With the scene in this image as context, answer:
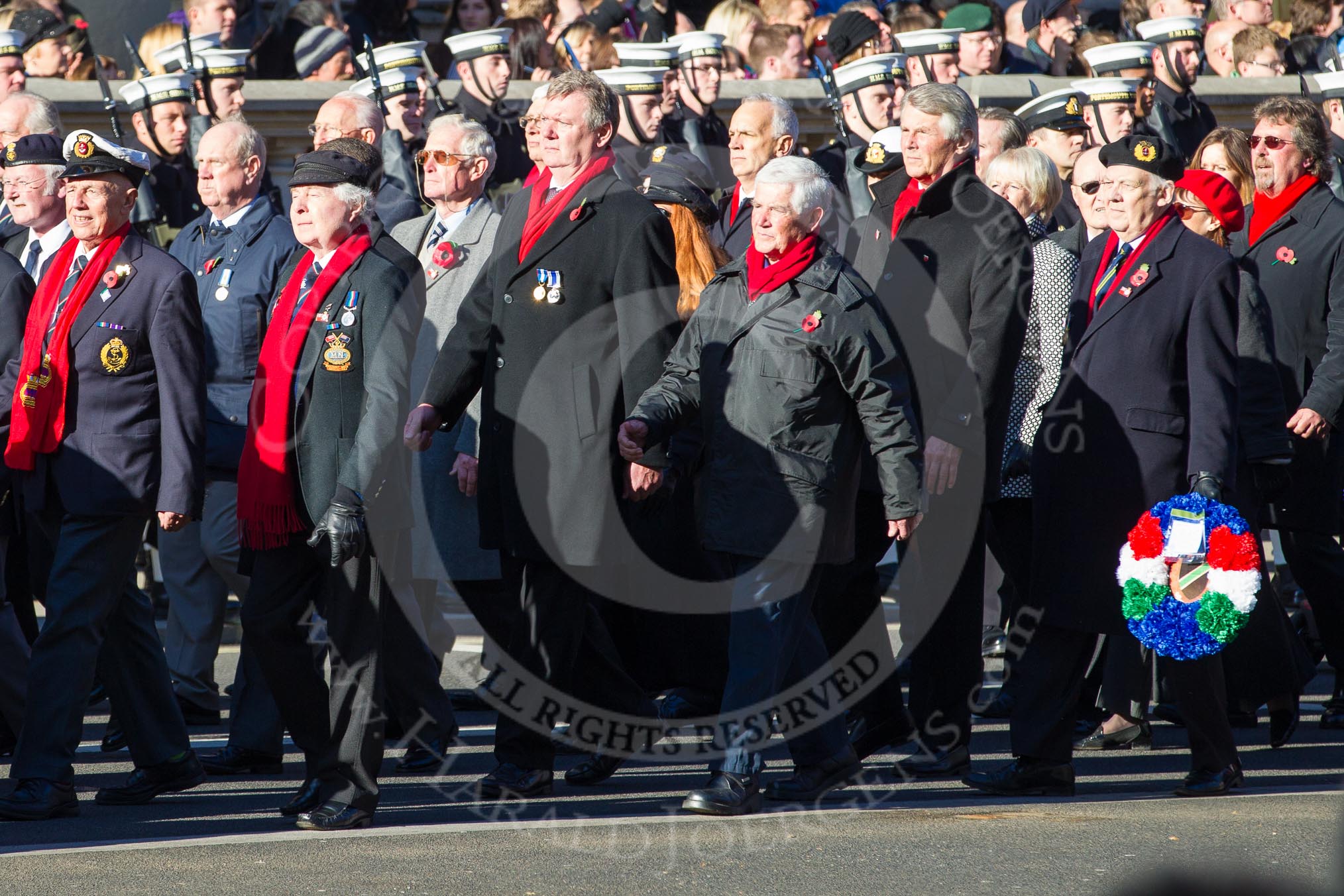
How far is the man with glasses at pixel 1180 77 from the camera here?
11.4 meters

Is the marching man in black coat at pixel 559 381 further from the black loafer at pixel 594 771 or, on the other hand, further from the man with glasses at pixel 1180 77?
the man with glasses at pixel 1180 77

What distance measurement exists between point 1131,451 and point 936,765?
1.16m

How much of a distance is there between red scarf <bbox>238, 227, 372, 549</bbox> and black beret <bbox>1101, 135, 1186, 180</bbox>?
223 cm

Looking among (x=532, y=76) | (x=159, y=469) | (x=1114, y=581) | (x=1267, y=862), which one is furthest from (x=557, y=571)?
(x=532, y=76)

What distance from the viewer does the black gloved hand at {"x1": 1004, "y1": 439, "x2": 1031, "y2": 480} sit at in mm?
6770

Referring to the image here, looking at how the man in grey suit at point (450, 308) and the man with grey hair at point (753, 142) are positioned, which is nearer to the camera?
the man in grey suit at point (450, 308)

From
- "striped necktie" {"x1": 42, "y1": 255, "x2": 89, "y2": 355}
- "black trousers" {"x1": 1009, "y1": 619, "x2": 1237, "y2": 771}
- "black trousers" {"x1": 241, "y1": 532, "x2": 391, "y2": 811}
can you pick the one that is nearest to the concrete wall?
"striped necktie" {"x1": 42, "y1": 255, "x2": 89, "y2": 355}

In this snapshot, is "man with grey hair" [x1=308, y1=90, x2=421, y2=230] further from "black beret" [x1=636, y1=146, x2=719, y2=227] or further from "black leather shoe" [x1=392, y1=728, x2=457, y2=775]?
"black leather shoe" [x1=392, y1=728, x2=457, y2=775]

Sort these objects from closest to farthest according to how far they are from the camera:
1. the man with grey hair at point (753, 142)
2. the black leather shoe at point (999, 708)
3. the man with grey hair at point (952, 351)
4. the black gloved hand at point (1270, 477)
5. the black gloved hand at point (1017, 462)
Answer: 1. the man with grey hair at point (952, 351)
2. the black gloved hand at point (1270, 477)
3. the black gloved hand at point (1017, 462)
4. the black leather shoe at point (999, 708)
5. the man with grey hair at point (753, 142)

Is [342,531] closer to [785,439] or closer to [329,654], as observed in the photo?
[329,654]

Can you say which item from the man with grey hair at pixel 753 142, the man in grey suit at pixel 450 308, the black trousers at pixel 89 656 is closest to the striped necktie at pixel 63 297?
the black trousers at pixel 89 656

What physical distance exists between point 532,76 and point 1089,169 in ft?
14.4

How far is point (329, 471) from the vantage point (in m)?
5.51

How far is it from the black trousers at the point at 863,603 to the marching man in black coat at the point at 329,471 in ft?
4.80
